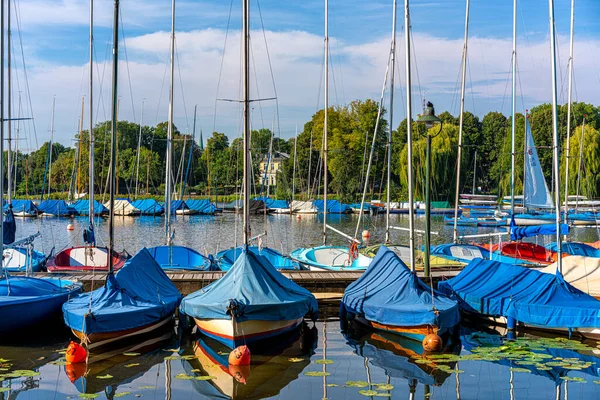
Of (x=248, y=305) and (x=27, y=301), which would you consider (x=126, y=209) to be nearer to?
(x=27, y=301)

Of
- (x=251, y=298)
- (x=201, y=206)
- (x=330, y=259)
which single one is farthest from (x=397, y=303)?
(x=201, y=206)

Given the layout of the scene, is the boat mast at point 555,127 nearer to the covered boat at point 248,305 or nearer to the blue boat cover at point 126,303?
the covered boat at point 248,305

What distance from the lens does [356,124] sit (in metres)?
96.6

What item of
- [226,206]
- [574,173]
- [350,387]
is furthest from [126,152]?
[350,387]

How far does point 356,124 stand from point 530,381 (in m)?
81.9

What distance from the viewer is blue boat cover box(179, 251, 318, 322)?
17.7m

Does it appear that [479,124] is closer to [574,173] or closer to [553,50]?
[574,173]

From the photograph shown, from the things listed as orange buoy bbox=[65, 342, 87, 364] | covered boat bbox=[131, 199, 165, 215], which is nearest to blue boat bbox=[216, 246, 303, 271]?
orange buoy bbox=[65, 342, 87, 364]

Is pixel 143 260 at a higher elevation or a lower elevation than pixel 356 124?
lower

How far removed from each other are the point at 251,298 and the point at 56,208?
66.9m

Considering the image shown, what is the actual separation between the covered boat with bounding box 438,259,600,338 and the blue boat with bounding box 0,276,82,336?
1145cm

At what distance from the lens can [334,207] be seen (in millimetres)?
83562

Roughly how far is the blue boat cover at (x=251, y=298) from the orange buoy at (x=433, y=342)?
3.26 meters

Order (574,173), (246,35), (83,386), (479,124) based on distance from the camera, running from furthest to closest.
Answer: (479,124)
(574,173)
(246,35)
(83,386)
